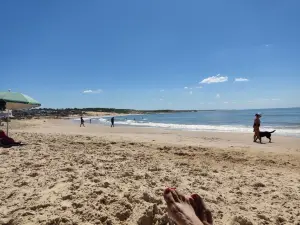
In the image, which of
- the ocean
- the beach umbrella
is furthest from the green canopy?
the ocean

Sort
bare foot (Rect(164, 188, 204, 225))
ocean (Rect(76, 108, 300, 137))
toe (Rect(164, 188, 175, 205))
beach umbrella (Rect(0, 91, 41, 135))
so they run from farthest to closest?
ocean (Rect(76, 108, 300, 137)) < beach umbrella (Rect(0, 91, 41, 135)) < toe (Rect(164, 188, 175, 205)) < bare foot (Rect(164, 188, 204, 225))

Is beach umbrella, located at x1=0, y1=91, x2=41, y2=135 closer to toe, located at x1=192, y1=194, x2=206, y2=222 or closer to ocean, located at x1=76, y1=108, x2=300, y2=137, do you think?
toe, located at x1=192, y1=194, x2=206, y2=222

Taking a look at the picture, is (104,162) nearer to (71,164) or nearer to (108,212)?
(71,164)

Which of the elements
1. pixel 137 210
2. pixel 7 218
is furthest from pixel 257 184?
pixel 7 218

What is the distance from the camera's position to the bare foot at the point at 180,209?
8.68 ft

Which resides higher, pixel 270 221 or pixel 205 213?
pixel 205 213

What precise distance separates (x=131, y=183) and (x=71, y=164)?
1629mm

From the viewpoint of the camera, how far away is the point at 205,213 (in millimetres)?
2949

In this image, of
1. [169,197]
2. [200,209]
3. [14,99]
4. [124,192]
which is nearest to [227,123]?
[14,99]

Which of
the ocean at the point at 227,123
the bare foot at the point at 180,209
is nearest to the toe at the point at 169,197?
the bare foot at the point at 180,209

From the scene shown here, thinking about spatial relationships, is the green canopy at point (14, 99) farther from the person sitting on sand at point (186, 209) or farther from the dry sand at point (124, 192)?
the person sitting on sand at point (186, 209)

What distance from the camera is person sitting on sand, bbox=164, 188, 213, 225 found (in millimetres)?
2661

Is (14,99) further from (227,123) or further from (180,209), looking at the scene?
(227,123)

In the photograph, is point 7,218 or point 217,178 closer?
point 7,218
